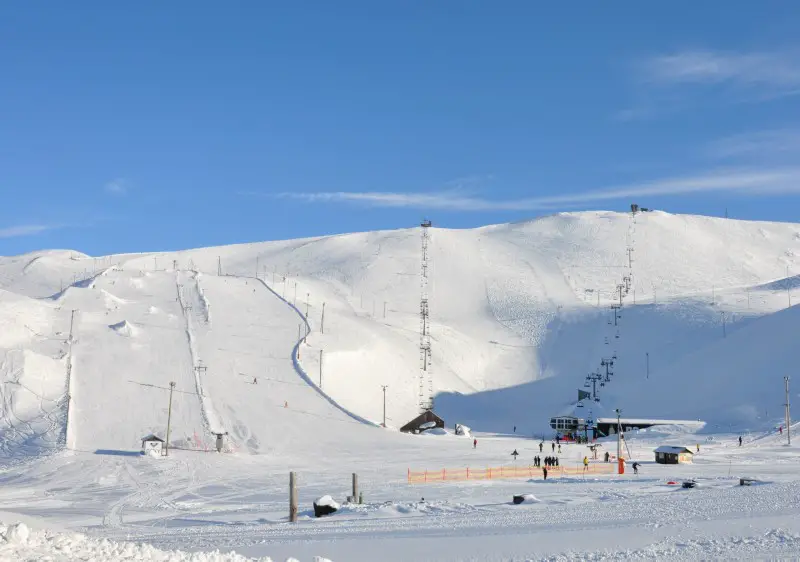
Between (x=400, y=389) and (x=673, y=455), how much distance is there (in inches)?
1823

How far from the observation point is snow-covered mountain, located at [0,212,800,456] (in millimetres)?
64469

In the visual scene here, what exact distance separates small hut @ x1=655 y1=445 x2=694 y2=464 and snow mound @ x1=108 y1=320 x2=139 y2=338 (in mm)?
50339

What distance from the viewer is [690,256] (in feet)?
511

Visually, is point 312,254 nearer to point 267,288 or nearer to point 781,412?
point 267,288

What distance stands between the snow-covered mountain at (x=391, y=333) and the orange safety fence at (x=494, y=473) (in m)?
16.5

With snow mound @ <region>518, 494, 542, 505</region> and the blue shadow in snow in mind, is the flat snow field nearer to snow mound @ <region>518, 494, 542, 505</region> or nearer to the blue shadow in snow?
snow mound @ <region>518, 494, 542, 505</region>

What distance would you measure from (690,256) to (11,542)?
155863 millimetres

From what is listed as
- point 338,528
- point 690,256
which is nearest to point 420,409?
point 338,528

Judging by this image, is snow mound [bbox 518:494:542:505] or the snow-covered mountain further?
the snow-covered mountain

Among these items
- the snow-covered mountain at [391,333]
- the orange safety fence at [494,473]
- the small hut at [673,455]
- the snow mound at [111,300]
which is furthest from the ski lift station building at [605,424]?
the snow mound at [111,300]

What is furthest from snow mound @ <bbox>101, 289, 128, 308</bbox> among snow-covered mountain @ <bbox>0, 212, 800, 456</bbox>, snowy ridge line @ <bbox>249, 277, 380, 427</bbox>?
snowy ridge line @ <bbox>249, 277, 380, 427</bbox>

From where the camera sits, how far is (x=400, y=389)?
89938mm

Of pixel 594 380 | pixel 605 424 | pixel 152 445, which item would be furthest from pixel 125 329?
pixel 594 380

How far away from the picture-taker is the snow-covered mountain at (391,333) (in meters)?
64.5
